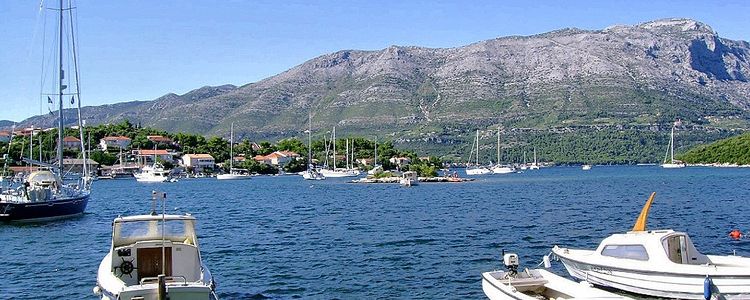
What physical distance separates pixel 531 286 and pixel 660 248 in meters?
4.43

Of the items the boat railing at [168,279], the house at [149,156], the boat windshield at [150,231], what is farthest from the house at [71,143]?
the boat railing at [168,279]

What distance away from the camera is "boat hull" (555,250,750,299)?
2058cm

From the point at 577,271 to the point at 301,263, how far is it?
42.8 ft

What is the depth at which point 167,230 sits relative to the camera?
76.9 feet

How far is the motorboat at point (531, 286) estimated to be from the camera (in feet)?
69.5

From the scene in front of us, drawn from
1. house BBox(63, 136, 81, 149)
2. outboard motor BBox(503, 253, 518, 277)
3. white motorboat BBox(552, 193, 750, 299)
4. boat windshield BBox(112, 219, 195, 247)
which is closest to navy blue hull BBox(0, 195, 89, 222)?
boat windshield BBox(112, 219, 195, 247)

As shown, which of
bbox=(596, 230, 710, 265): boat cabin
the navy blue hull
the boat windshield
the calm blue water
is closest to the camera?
the boat windshield

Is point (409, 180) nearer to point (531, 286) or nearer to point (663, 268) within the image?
point (663, 268)

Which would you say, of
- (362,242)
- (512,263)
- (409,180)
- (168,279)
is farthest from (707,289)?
(409,180)

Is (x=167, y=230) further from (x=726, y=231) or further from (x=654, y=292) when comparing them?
(x=726, y=231)

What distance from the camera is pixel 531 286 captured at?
72.8 feet

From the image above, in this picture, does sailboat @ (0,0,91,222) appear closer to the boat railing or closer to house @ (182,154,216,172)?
the boat railing

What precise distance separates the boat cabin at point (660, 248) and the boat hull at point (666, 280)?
514 millimetres

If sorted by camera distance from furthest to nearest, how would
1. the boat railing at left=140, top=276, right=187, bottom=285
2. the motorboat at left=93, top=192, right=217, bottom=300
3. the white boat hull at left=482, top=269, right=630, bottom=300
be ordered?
the white boat hull at left=482, top=269, right=630, bottom=300, the motorboat at left=93, top=192, right=217, bottom=300, the boat railing at left=140, top=276, right=187, bottom=285
